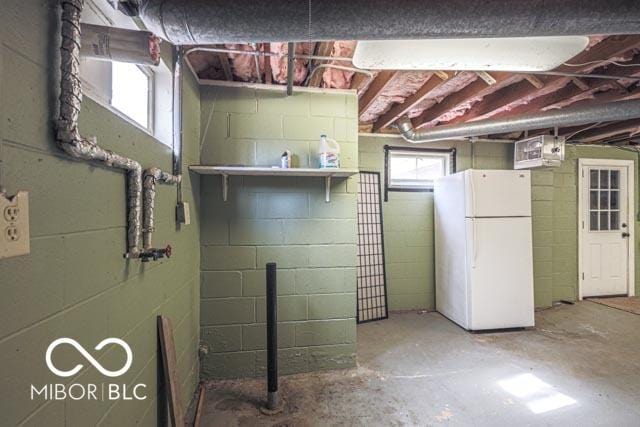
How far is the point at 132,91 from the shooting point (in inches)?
55.4

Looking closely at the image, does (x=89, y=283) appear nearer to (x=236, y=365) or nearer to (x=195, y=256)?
(x=195, y=256)

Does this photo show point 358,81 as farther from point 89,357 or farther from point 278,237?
point 89,357

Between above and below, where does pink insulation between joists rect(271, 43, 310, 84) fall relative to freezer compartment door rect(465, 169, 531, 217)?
above

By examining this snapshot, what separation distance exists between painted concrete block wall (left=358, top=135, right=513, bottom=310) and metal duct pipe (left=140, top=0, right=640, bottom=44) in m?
2.53

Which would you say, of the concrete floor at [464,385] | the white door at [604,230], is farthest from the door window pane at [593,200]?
the concrete floor at [464,385]

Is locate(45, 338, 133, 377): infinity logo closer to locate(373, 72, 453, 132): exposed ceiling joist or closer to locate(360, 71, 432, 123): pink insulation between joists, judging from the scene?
locate(360, 71, 432, 123): pink insulation between joists

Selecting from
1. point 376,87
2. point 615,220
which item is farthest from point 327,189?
point 615,220

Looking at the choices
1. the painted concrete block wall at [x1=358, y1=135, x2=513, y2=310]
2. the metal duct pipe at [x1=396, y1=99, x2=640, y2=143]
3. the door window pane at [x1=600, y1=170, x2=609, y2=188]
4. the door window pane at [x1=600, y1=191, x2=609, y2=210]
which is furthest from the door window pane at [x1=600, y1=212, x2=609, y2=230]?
the metal duct pipe at [x1=396, y1=99, x2=640, y2=143]

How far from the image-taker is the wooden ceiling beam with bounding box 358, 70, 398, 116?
222 centimetres

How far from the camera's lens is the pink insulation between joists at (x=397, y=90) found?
89.1 inches

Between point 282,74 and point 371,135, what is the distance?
1.72m

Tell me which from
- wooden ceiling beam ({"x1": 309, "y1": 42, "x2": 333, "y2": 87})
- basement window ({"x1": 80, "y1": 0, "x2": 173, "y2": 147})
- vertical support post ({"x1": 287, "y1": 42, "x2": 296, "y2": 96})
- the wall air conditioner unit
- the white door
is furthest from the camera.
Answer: the white door

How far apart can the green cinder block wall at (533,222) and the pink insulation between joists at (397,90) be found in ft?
1.65

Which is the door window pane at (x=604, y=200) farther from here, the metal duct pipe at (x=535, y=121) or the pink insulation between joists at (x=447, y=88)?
the pink insulation between joists at (x=447, y=88)
